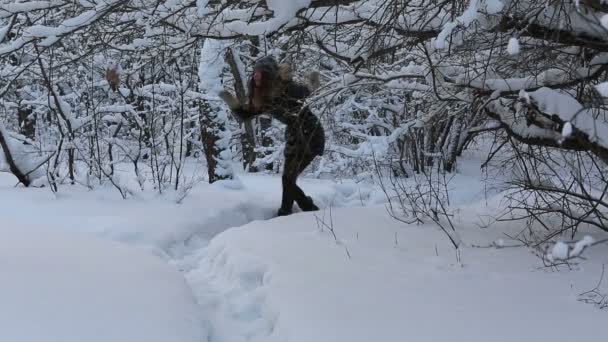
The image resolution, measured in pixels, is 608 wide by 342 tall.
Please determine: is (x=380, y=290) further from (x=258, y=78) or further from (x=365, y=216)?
(x=258, y=78)

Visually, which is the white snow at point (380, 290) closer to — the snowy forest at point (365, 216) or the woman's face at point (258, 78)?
the snowy forest at point (365, 216)

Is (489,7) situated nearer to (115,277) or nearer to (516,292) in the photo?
(516,292)

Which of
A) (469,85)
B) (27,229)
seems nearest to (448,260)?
(469,85)

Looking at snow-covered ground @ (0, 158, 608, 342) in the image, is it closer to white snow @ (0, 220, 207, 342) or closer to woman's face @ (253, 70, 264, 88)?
white snow @ (0, 220, 207, 342)

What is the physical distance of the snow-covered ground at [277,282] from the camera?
2424 millimetres

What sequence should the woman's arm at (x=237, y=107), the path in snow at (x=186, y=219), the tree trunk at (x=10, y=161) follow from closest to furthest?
1. the path in snow at (x=186, y=219)
2. the woman's arm at (x=237, y=107)
3. the tree trunk at (x=10, y=161)

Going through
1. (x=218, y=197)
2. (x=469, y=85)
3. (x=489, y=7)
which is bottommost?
(x=218, y=197)

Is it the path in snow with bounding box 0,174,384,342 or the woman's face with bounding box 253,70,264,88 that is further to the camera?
the woman's face with bounding box 253,70,264,88

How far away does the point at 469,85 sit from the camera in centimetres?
355

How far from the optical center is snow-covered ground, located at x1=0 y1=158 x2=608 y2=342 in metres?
2.42

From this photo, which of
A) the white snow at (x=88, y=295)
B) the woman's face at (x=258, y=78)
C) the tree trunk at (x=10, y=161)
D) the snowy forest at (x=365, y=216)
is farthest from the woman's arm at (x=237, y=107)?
the tree trunk at (x=10, y=161)

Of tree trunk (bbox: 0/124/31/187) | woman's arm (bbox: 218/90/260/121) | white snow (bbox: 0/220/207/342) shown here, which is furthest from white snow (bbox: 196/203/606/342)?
tree trunk (bbox: 0/124/31/187)

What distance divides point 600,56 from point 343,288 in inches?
82.2

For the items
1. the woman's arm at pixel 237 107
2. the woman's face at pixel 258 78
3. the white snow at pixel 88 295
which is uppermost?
the woman's face at pixel 258 78
